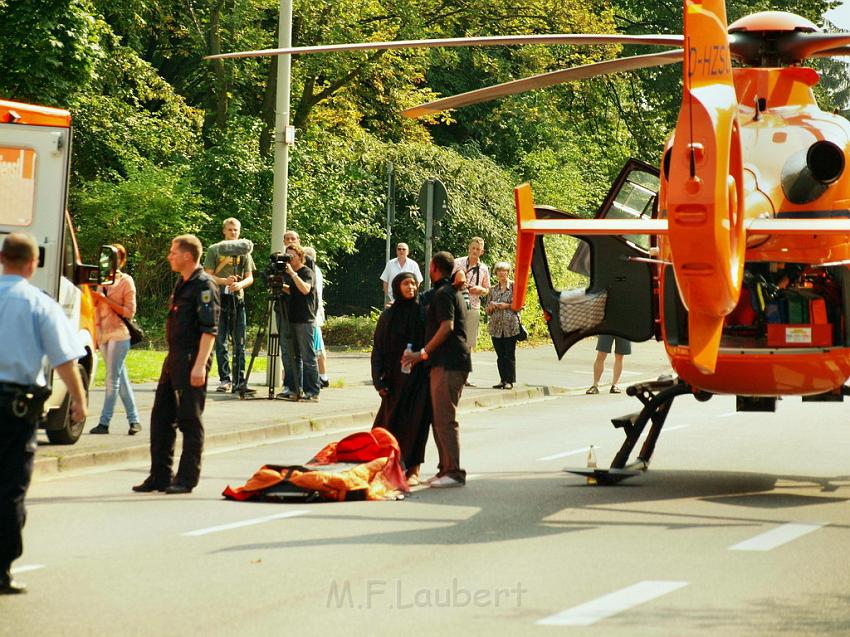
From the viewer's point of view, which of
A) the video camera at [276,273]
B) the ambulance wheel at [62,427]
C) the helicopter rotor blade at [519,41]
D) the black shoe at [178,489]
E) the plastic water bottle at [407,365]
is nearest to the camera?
the helicopter rotor blade at [519,41]

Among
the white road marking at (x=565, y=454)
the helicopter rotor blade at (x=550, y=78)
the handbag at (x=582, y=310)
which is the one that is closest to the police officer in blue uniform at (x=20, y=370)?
the helicopter rotor blade at (x=550, y=78)

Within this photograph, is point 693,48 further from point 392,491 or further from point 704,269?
point 392,491

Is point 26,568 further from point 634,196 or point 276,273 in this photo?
point 276,273

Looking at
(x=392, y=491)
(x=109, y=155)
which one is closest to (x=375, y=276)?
(x=109, y=155)

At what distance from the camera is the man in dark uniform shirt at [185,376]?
1229cm

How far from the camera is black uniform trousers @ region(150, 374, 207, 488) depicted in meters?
12.3

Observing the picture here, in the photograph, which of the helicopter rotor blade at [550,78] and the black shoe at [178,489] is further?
the black shoe at [178,489]

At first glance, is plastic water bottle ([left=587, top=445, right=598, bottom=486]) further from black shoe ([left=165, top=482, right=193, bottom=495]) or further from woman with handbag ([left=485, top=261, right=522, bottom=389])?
woman with handbag ([left=485, top=261, right=522, bottom=389])

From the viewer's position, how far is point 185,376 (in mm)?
12367

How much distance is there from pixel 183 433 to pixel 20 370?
4.25 metres

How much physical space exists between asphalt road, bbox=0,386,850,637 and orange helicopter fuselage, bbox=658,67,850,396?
93 centimetres

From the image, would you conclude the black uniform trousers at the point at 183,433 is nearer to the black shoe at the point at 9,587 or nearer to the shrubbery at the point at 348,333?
the black shoe at the point at 9,587

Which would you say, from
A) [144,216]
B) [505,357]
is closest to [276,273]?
[505,357]

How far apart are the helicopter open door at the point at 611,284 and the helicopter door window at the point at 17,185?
4400 millimetres
